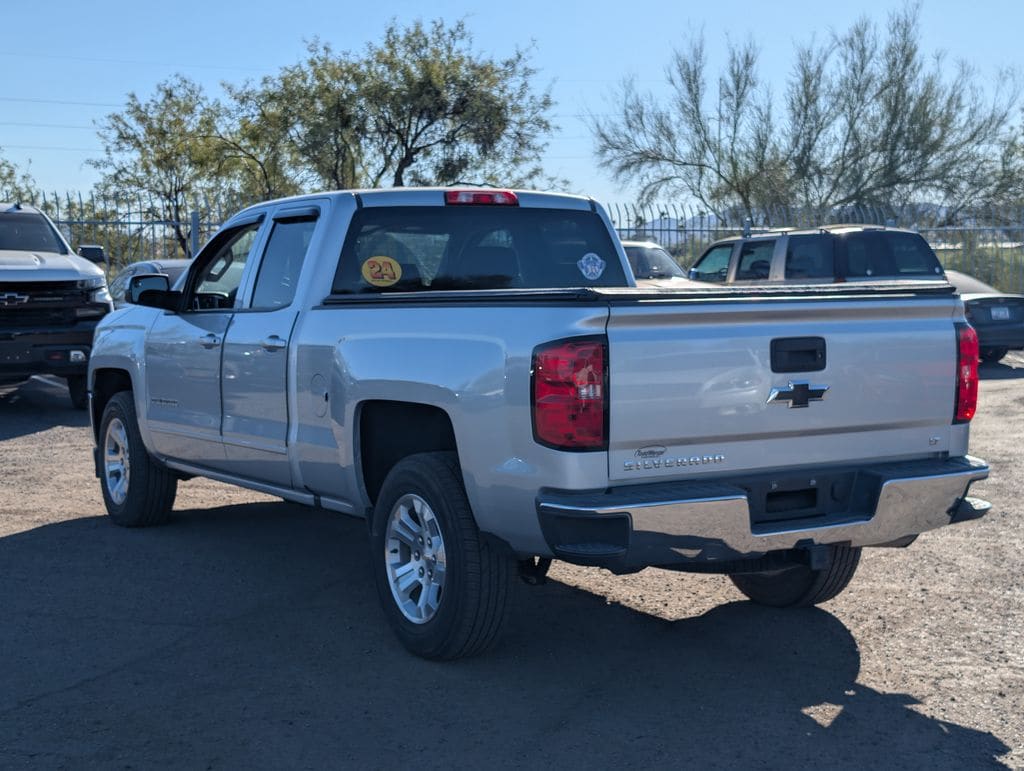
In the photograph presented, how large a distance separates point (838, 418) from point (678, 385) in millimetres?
749

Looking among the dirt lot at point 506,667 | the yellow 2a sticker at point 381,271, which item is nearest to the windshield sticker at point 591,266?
the yellow 2a sticker at point 381,271

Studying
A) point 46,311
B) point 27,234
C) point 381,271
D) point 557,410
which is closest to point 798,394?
point 557,410

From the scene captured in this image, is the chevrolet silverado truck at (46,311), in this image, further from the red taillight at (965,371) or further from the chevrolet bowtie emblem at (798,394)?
the red taillight at (965,371)

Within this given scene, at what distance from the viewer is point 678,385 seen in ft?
15.0

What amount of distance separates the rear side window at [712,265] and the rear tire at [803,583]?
11.2 meters

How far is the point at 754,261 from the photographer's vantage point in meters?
16.0

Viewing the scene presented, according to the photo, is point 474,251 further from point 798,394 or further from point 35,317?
point 35,317

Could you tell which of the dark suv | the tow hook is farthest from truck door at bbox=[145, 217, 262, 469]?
the dark suv

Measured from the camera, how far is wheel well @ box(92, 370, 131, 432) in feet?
27.3

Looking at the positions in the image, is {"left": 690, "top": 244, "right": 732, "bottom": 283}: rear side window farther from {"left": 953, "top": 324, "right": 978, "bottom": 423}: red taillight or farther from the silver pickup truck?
{"left": 953, "top": 324, "right": 978, "bottom": 423}: red taillight

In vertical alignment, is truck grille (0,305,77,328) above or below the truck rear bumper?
above

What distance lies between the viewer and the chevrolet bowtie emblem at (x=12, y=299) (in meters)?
12.9

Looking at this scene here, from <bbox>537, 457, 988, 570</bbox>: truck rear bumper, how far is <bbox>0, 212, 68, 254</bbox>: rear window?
11.2 metres

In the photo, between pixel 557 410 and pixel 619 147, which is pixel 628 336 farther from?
pixel 619 147
